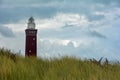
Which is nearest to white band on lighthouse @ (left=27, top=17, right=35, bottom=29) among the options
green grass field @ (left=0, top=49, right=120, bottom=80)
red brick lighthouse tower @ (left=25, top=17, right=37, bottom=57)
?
red brick lighthouse tower @ (left=25, top=17, right=37, bottom=57)

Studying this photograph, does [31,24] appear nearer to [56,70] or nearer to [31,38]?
[31,38]

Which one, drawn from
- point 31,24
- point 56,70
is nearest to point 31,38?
point 31,24

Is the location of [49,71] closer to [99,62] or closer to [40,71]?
[40,71]

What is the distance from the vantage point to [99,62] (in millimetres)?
12844

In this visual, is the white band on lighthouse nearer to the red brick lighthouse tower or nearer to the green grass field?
the red brick lighthouse tower

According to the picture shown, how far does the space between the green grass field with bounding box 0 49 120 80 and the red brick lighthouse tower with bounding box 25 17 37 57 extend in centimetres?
762

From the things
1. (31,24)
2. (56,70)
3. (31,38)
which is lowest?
(56,70)

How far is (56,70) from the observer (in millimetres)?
10531

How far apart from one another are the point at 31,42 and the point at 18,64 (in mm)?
9683

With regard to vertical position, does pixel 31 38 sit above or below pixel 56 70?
above

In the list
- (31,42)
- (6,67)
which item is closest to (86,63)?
(6,67)

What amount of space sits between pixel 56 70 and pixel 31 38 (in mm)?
9934

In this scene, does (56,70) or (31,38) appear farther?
(31,38)

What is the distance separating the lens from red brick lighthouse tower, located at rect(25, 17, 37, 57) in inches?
798
